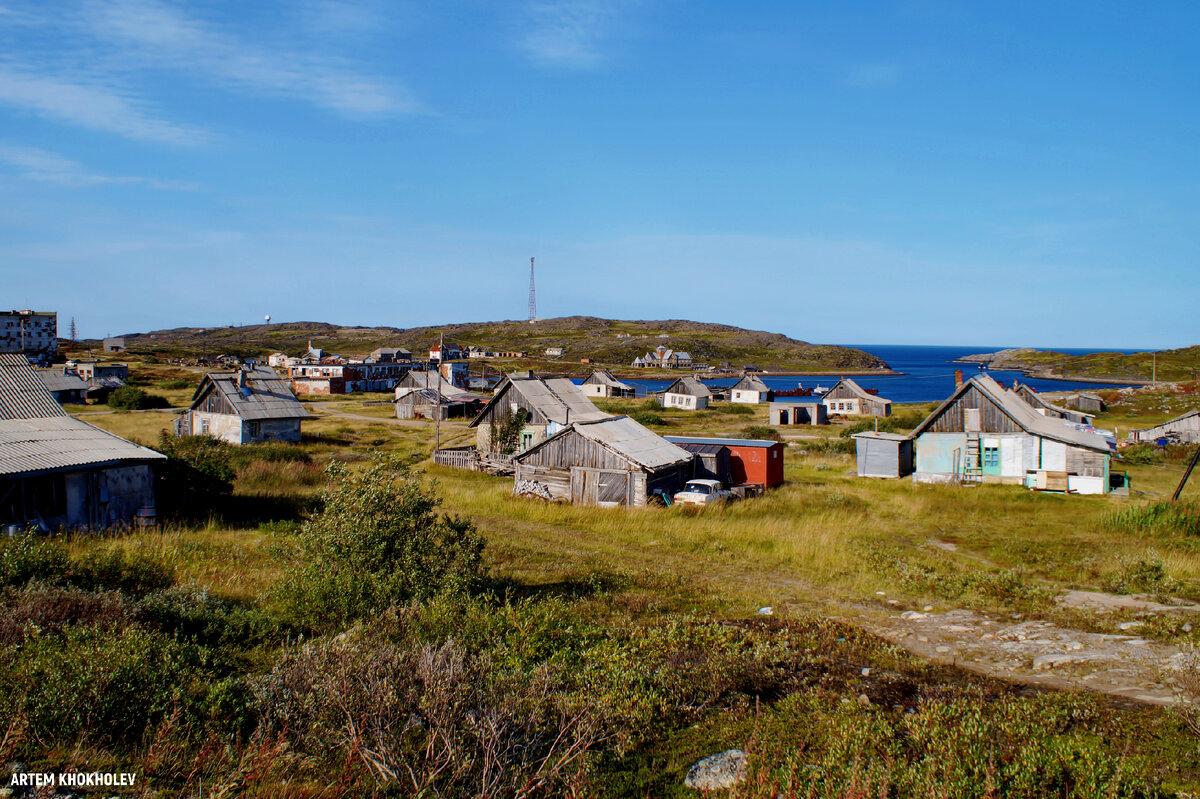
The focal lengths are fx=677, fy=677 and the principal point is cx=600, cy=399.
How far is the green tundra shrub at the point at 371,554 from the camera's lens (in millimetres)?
10250

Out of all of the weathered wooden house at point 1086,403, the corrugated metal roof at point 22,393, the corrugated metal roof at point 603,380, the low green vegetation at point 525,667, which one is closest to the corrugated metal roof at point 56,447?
the corrugated metal roof at point 22,393

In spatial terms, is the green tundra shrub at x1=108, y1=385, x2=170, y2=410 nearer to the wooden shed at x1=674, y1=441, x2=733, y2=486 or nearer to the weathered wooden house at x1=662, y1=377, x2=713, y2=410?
the weathered wooden house at x1=662, y1=377, x2=713, y2=410

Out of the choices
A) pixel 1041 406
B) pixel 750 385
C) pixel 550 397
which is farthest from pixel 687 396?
pixel 550 397

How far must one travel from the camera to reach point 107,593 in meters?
9.45

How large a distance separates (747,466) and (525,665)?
75.4ft

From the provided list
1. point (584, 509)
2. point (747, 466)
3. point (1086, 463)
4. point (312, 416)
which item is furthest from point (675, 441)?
point (312, 416)

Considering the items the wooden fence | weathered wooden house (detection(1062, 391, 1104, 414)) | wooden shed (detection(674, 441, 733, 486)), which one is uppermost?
weathered wooden house (detection(1062, 391, 1104, 414))

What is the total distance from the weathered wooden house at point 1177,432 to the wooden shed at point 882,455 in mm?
23107

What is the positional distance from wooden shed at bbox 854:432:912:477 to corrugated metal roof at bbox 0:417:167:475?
30.0 m

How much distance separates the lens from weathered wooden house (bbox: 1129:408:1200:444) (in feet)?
Result: 143

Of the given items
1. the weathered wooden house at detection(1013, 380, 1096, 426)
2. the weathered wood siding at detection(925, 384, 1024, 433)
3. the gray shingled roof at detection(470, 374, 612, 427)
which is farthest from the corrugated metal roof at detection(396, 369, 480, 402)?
the weathered wooden house at detection(1013, 380, 1096, 426)

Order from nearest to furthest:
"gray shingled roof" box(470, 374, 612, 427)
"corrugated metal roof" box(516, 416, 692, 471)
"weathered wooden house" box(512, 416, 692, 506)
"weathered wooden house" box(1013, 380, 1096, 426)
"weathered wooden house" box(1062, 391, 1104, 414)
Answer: "weathered wooden house" box(512, 416, 692, 506), "corrugated metal roof" box(516, 416, 692, 471), "gray shingled roof" box(470, 374, 612, 427), "weathered wooden house" box(1013, 380, 1096, 426), "weathered wooden house" box(1062, 391, 1104, 414)

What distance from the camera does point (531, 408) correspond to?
37.4 m

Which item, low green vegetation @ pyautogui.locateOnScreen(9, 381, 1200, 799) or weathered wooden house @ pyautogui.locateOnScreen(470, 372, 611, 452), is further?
weathered wooden house @ pyautogui.locateOnScreen(470, 372, 611, 452)
